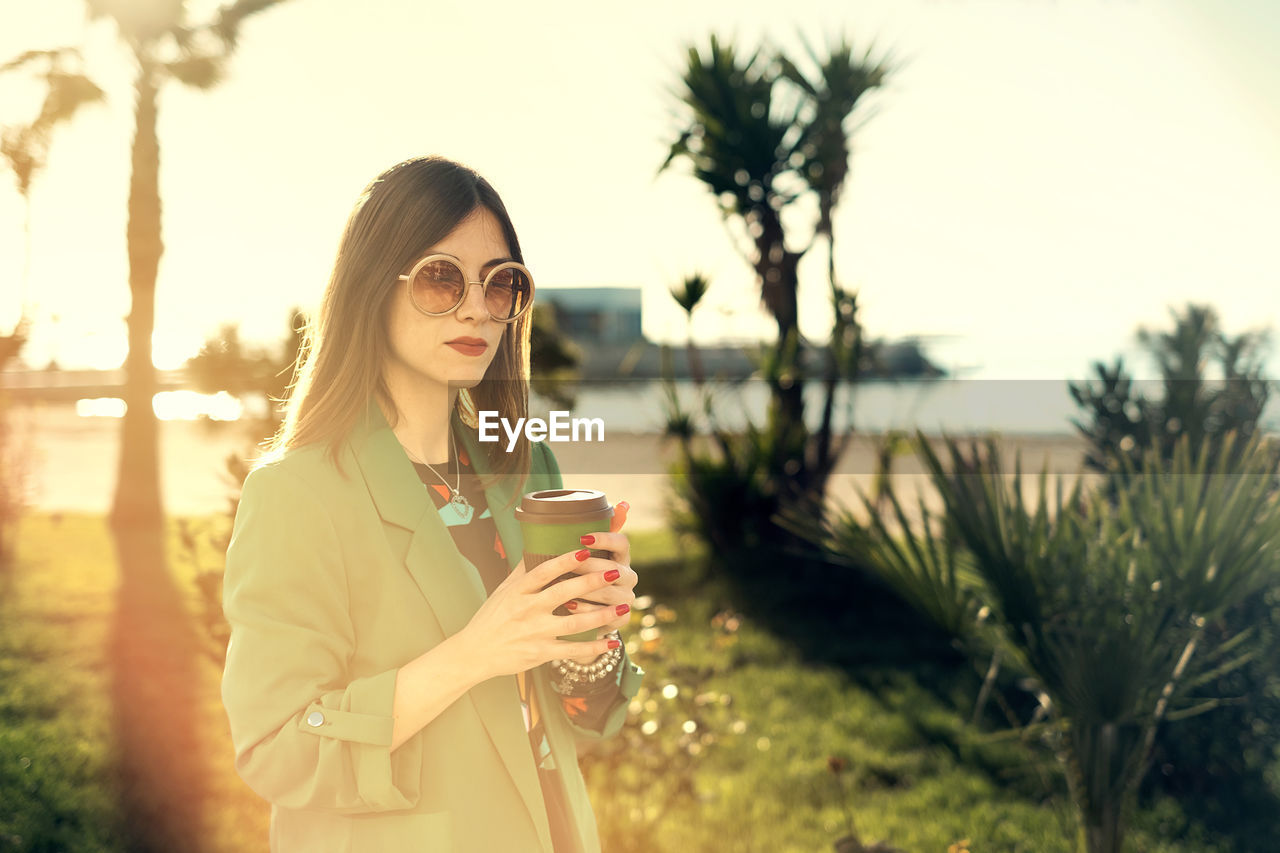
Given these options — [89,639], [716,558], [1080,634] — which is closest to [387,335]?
[1080,634]

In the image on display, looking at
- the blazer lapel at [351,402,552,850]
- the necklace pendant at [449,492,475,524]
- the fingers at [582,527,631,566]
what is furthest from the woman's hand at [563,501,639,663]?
the necklace pendant at [449,492,475,524]

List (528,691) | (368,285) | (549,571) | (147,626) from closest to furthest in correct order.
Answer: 1. (549,571)
2. (368,285)
3. (528,691)
4. (147,626)

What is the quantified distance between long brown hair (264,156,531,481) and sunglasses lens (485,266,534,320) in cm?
11

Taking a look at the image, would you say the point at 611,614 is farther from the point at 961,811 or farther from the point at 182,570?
the point at 182,570

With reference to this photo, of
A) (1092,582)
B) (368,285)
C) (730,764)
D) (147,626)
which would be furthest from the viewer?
(147,626)

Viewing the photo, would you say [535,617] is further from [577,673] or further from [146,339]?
[146,339]

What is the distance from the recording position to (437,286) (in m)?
1.39

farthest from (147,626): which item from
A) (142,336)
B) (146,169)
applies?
(146,169)

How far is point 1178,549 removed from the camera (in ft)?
8.16

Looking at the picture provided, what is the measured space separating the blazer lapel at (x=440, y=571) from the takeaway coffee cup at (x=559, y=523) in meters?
0.17

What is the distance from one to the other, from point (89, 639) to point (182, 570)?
9.82ft

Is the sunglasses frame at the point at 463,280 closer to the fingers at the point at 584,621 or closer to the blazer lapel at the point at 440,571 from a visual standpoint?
the blazer lapel at the point at 440,571

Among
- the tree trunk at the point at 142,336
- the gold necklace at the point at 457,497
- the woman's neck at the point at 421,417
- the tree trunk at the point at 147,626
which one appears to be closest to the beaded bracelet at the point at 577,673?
the gold necklace at the point at 457,497

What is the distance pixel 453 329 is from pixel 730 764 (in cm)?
376
